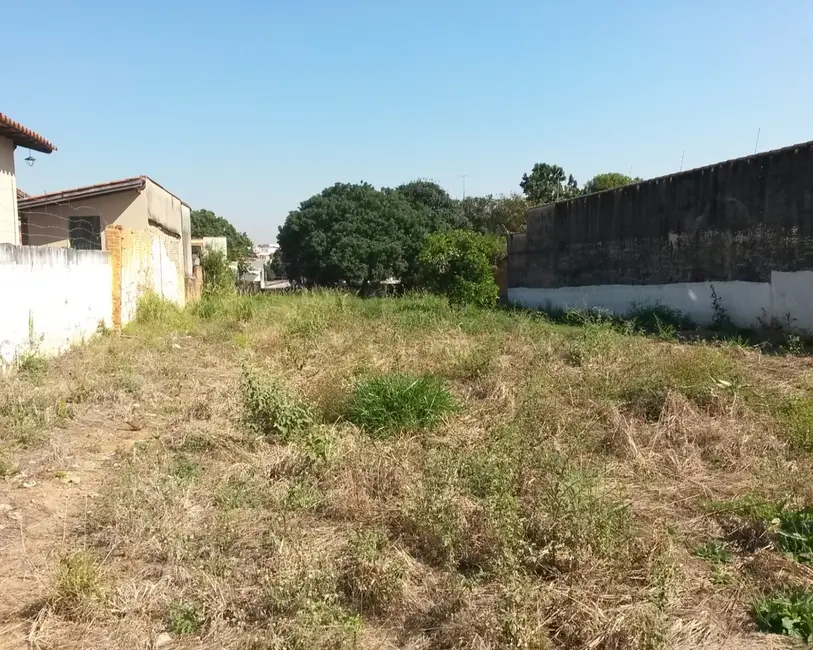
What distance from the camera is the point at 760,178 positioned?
11180 millimetres

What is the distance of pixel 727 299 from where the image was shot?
11883mm

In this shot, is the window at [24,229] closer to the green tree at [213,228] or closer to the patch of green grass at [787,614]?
the patch of green grass at [787,614]

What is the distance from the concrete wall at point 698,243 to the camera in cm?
1054

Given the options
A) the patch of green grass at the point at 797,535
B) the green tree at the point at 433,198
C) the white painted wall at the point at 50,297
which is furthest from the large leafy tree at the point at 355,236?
the patch of green grass at the point at 797,535

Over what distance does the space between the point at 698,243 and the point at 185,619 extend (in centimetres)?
1221

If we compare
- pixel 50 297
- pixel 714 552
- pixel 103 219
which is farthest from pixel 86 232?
pixel 714 552

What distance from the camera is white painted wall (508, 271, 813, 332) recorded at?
34.0 feet

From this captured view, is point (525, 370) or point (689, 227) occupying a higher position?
point (689, 227)

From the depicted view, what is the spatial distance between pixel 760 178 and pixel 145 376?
10.3 m

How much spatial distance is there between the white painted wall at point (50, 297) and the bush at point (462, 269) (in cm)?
826

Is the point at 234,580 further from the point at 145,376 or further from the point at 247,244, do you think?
the point at 247,244

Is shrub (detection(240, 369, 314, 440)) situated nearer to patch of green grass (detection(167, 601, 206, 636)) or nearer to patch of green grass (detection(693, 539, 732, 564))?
patch of green grass (detection(167, 601, 206, 636))

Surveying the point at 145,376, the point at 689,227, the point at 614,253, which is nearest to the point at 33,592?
the point at 145,376

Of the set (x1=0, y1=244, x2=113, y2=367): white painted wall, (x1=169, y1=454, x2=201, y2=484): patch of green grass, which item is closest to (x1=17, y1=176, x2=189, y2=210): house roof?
(x1=0, y1=244, x2=113, y2=367): white painted wall
